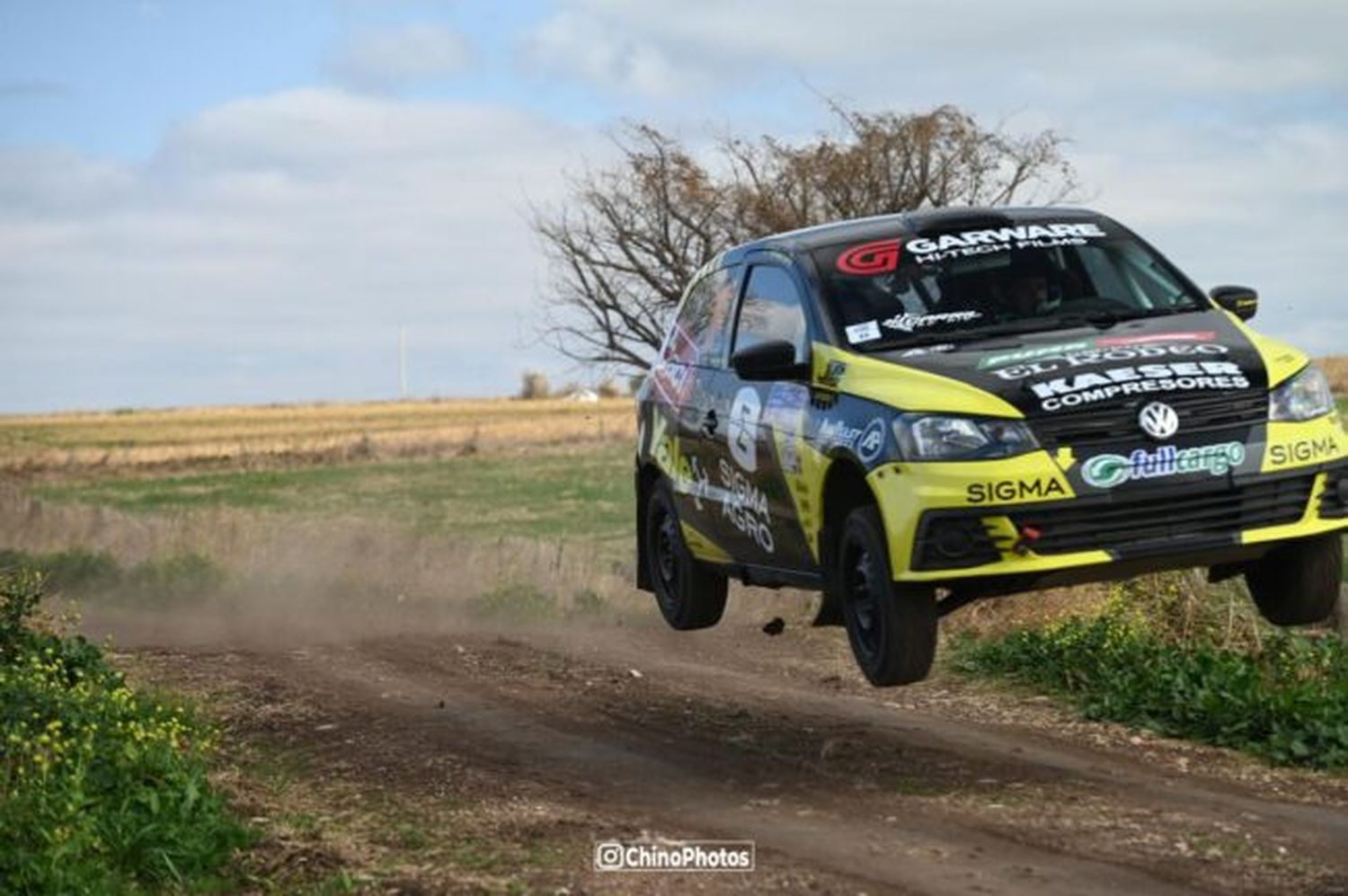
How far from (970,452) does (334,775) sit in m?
3.37

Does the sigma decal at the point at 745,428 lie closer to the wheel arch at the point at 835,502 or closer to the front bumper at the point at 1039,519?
the wheel arch at the point at 835,502

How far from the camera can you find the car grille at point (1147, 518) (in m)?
8.36

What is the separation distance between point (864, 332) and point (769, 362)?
0.43 meters

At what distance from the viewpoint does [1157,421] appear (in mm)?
8375

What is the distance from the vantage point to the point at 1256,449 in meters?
8.57

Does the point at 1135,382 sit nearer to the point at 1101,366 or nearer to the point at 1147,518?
the point at 1101,366

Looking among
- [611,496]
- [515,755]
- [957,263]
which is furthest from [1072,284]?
[611,496]

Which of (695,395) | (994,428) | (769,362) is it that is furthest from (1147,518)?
(695,395)

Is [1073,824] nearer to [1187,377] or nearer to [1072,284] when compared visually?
[1187,377]

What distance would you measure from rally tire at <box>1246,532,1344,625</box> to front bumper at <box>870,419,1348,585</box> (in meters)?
0.61

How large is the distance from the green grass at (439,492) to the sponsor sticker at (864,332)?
19.5 meters

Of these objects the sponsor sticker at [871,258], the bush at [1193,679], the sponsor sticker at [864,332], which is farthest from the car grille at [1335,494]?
the sponsor sticker at [871,258]

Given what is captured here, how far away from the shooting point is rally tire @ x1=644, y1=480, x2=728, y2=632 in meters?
11.6

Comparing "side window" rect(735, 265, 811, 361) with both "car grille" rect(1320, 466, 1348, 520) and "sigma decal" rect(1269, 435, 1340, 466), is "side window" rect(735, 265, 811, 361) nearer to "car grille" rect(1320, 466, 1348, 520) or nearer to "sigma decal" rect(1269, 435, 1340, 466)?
"sigma decal" rect(1269, 435, 1340, 466)
